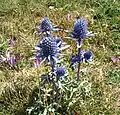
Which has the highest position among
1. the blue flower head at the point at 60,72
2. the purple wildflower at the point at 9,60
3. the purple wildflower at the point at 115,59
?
the blue flower head at the point at 60,72

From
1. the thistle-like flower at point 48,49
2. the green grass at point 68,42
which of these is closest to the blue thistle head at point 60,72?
the thistle-like flower at point 48,49

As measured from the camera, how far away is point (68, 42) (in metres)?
4.27

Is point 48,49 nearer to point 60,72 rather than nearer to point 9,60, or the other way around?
point 60,72

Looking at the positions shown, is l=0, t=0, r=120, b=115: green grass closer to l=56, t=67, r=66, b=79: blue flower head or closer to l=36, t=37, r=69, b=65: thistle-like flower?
l=56, t=67, r=66, b=79: blue flower head

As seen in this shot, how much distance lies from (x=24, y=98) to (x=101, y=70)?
80 cm

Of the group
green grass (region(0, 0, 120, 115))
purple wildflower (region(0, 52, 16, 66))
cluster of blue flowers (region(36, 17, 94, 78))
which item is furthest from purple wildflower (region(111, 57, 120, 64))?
purple wildflower (region(0, 52, 16, 66))

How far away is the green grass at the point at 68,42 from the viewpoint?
135 inches

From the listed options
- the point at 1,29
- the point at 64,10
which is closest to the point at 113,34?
the point at 64,10

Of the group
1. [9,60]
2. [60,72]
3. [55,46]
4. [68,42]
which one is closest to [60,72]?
[60,72]

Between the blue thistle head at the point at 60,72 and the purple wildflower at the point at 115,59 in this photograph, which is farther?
the purple wildflower at the point at 115,59

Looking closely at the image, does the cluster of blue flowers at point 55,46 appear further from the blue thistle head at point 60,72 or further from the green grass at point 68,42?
the green grass at point 68,42

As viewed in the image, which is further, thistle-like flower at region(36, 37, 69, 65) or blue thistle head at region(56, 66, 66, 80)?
blue thistle head at region(56, 66, 66, 80)

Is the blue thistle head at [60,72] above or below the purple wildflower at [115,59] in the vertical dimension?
above

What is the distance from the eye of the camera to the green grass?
3428 mm
